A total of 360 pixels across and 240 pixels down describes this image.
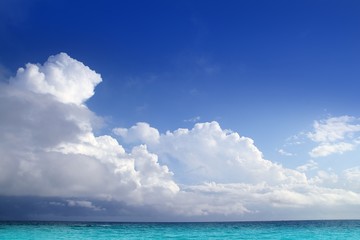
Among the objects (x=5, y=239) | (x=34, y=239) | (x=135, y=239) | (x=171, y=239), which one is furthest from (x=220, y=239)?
(x=5, y=239)

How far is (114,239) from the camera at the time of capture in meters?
39.9

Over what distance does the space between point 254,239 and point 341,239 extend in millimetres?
10195

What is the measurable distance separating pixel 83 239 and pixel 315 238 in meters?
28.1

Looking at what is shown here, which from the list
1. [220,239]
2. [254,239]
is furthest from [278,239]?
[220,239]

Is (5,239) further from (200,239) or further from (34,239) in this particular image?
(200,239)

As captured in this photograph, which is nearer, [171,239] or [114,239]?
[114,239]

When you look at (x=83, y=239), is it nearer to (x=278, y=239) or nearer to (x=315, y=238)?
(x=278, y=239)

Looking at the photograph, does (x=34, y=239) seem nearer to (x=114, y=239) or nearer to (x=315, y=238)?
(x=114, y=239)

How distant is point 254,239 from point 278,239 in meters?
3.07

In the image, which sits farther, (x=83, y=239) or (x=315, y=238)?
(x=315, y=238)

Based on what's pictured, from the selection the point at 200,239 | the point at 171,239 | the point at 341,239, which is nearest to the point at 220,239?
the point at 200,239

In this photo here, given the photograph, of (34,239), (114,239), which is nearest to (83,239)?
(114,239)

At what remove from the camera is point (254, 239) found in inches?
1628

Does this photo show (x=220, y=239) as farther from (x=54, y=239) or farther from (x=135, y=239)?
(x=54, y=239)
